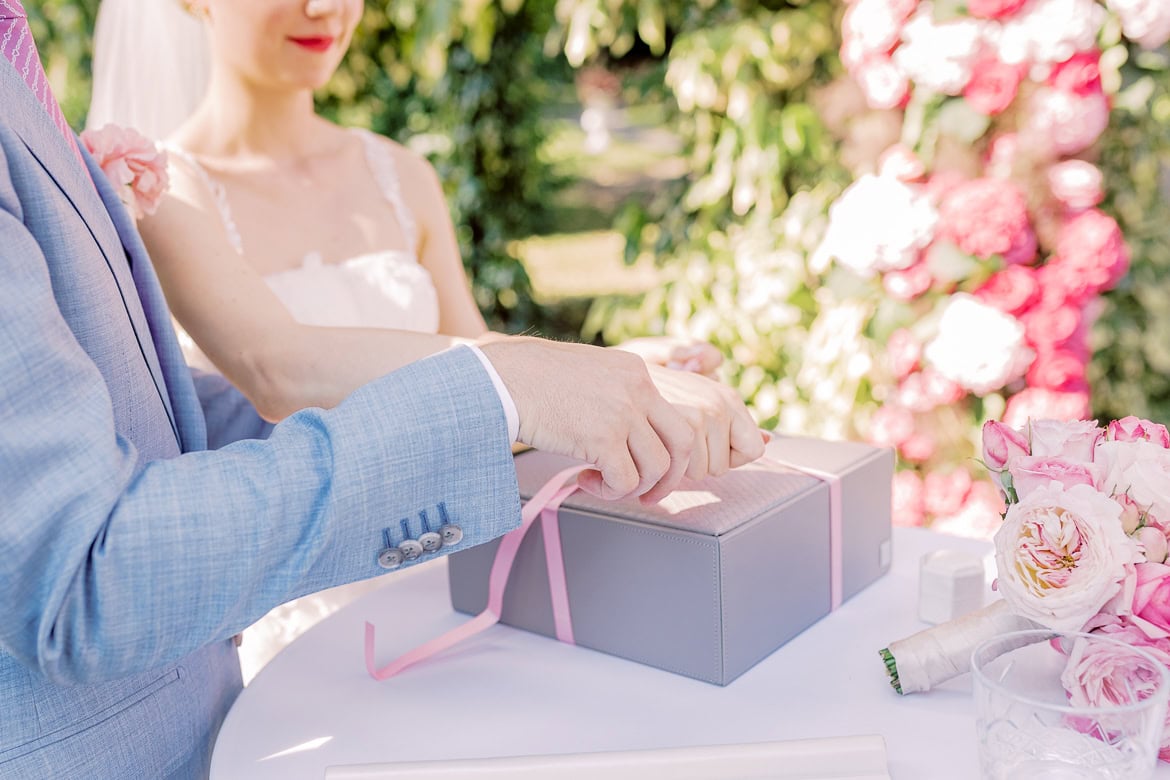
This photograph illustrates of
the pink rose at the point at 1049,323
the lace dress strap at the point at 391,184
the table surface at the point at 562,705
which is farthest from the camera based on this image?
the pink rose at the point at 1049,323

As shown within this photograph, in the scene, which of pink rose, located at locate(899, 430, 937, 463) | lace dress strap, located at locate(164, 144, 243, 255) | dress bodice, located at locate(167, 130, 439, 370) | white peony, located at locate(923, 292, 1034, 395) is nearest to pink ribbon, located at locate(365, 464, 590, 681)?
dress bodice, located at locate(167, 130, 439, 370)

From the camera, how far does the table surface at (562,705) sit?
0.96 metres

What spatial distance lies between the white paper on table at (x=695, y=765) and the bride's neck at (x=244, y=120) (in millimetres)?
1378

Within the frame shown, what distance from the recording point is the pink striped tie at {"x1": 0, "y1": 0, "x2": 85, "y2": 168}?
3.28ft

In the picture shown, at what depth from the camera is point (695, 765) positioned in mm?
826

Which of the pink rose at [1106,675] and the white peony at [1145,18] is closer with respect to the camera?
the pink rose at [1106,675]

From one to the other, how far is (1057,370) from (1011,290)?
220 mm

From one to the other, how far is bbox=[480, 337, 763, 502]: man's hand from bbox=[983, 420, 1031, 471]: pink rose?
0.79 ft

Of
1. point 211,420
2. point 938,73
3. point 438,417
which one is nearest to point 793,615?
point 438,417

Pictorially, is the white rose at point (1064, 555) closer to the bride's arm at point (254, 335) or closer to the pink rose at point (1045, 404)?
the bride's arm at point (254, 335)

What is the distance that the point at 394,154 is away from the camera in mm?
2174

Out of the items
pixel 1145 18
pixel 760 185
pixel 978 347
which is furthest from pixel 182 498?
pixel 760 185

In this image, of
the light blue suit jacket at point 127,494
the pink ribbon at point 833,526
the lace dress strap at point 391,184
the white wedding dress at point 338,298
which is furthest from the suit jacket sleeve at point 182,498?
the lace dress strap at point 391,184

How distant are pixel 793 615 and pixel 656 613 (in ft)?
0.53
